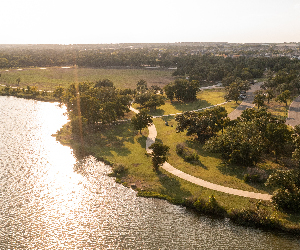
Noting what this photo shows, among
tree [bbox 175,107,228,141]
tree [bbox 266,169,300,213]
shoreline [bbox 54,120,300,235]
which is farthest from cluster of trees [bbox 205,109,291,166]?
shoreline [bbox 54,120,300,235]

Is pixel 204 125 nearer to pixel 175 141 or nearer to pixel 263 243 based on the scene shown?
pixel 175 141

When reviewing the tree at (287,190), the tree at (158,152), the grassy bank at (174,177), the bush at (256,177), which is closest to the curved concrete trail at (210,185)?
the grassy bank at (174,177)

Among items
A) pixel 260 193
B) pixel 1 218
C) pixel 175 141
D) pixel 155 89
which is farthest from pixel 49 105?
pixel 260 193

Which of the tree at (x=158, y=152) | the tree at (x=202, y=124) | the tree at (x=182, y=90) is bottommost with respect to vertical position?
the tree at (x=158, y=152)

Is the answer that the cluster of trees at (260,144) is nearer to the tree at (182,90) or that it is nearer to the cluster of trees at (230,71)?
the tree at (182,90)

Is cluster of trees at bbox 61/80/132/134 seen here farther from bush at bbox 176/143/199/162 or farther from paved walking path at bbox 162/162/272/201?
paved walking path at bbox 162/162/272/201

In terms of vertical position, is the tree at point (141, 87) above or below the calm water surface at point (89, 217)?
above
